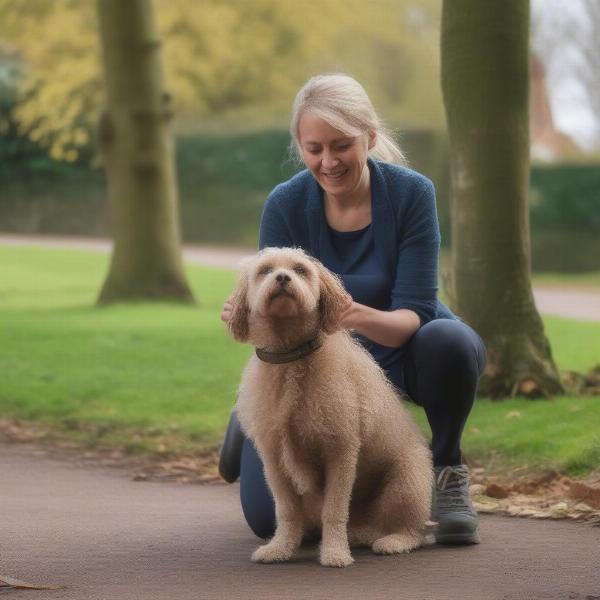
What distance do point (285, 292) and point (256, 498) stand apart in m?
1.27

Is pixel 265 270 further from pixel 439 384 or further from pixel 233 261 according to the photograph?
pixel 233 261

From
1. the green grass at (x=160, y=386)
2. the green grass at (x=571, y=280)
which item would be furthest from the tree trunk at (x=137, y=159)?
the green grass at (x=571, y=280)

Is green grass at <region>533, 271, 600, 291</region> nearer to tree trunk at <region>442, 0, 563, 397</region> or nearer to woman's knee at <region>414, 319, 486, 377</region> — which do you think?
tree trunk at <region>442, 0, 563, 397</region>

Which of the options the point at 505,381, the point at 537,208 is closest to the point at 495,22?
the point at 505,381

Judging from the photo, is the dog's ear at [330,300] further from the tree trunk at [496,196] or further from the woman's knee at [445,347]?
the tree trunk at [496,196]

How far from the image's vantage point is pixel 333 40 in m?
35.0

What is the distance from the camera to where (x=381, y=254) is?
5.15 m

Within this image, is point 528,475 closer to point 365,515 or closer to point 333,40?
point 365,515

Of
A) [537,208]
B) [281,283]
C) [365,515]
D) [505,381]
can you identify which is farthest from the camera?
[537,208]

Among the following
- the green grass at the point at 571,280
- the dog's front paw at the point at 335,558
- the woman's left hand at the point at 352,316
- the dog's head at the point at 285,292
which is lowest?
the dog's front paw at the point at 335,558

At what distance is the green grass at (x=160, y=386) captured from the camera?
24.5 ft

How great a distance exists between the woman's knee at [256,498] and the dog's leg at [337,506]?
25.6 inches

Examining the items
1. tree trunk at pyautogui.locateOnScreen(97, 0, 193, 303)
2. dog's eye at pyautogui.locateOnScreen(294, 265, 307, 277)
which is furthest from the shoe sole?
tree trunk at pyautogui.locateOnScreen(97, 0, 193, 303)

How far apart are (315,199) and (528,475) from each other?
238 centimetres
